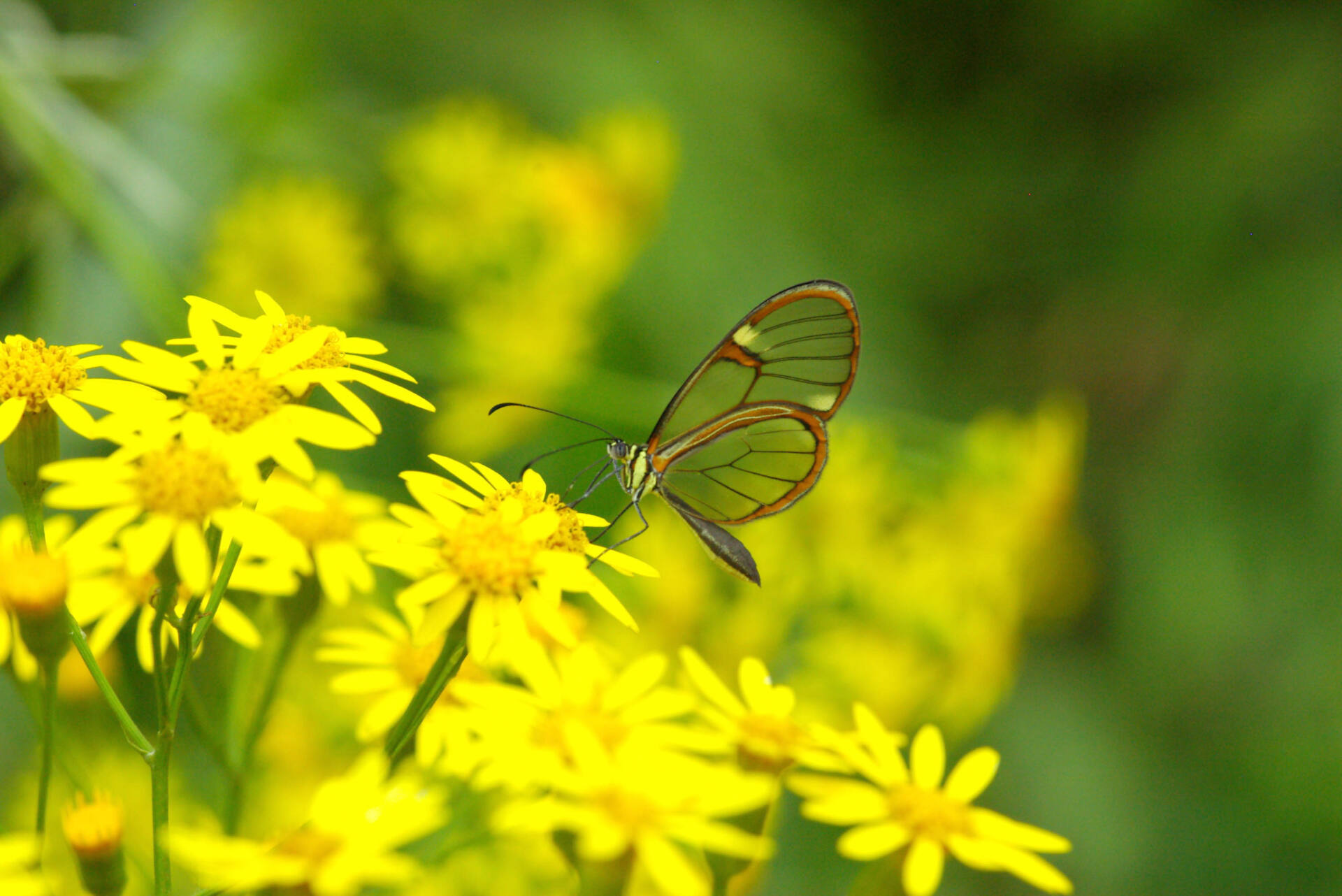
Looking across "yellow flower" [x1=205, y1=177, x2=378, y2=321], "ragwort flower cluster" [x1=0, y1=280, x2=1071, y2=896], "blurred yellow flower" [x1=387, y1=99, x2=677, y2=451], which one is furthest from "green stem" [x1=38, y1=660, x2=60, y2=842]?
"yellow flower" [x1=205, y1=177, x2=378, y2=321]

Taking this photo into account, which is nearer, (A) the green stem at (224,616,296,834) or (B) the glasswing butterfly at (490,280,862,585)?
(A) the green stem at (224,616,296,834)

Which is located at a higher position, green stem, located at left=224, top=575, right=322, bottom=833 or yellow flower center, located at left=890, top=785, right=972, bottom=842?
yellow flower center, located at left=890, top=785, right=972, bottom=842

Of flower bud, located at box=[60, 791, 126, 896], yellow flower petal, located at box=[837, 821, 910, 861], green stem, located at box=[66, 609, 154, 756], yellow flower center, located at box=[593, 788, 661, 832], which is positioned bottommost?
flower bud, located at box=[60, 791, 126, 896]

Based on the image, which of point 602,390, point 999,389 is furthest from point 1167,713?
point 602,390

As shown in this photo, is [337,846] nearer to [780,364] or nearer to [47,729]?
[47,729]

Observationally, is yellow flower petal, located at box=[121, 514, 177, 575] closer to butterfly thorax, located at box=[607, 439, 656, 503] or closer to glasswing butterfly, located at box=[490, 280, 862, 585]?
glasswing butterfly, located at box=[490, 280, 862, 585]

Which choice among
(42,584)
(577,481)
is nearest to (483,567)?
(42,584)

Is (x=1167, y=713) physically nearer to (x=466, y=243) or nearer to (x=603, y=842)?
(x=466, y=243)

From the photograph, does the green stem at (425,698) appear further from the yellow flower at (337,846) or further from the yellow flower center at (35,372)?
the yellow flower center at (35,372)
